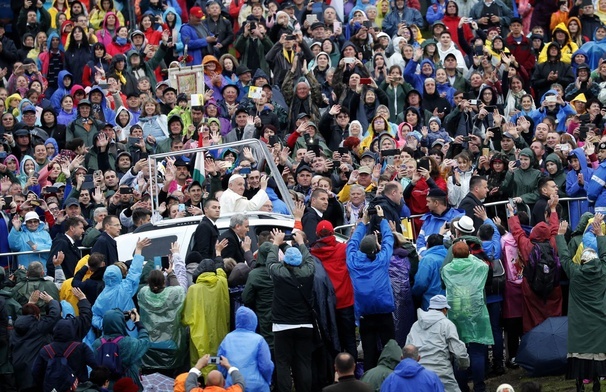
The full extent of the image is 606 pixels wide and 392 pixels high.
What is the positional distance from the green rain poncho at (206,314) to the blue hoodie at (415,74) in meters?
11.2

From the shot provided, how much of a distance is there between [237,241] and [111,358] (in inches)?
116

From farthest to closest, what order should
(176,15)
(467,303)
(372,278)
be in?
(176,15) → (372,278) → (467,303)

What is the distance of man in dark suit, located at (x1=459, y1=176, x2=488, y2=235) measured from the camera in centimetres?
2131

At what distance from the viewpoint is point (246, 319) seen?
1762 cm

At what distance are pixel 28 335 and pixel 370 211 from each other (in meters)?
4.44

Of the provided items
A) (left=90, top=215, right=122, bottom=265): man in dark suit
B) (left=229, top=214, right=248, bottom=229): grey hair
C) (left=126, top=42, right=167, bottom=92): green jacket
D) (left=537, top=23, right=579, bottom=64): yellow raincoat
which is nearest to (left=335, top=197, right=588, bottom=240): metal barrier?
(left=229, top=214, right=248, bottom=229): grey hair

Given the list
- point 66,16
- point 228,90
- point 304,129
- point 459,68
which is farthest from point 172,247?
point 66,16

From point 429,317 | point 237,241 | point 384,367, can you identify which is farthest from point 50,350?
point 429,317

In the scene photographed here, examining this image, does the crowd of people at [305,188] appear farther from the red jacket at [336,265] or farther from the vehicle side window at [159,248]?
the vehicle side window at [159,248]

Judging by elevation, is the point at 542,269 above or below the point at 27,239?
below

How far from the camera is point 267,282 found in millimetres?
18859

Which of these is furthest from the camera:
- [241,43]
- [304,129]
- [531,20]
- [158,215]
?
[531,20]

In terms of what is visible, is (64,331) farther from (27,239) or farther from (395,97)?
(395,97)

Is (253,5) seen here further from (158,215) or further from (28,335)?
(28,335)
